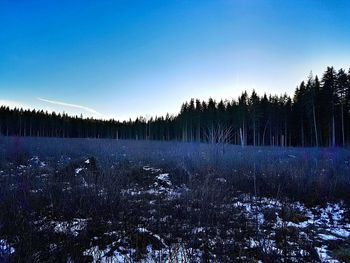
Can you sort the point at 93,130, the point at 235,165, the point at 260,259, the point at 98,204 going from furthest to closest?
the point at 93,130, the point at 235,165, the point at 98,204, the point at 260,259

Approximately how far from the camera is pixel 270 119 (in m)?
35.4

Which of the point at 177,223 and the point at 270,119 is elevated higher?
the point at 270,119

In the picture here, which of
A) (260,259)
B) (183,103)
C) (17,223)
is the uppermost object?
(183,103)

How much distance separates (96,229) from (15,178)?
3777 millimetres

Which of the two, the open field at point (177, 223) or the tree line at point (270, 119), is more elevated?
the tree line at point (270, 119)

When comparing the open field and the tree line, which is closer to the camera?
the open field

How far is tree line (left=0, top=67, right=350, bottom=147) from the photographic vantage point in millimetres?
27875

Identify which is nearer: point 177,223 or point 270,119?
point 177,223

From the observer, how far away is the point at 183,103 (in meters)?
52.8

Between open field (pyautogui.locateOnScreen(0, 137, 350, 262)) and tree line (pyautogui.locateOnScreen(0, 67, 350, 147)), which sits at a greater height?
tree line (pyautogui.locateOnScreen(0, 67, 350, 147))

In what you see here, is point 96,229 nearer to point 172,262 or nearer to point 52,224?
point 52,224

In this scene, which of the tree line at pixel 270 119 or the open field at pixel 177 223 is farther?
the tree line at pixel 270 119

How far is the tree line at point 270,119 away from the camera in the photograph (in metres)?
27.9

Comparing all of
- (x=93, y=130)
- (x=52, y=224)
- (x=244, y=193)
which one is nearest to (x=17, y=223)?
(x=52, y=224)
